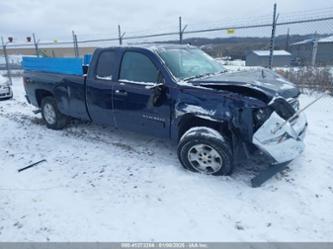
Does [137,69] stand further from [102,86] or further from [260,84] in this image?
[260,84]

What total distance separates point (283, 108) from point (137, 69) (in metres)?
2.34

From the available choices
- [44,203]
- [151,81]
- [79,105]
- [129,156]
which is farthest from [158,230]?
[79,105]

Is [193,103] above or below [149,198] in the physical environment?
above

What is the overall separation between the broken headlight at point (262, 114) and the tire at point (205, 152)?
51 centimetres

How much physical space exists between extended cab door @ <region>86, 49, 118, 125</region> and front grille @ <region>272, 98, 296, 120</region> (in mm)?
2665

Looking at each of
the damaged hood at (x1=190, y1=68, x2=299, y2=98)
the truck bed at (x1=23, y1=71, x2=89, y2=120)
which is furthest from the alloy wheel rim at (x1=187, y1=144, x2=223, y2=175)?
the truck bed at (x1=23, y1=71, x2=89, y2=120)

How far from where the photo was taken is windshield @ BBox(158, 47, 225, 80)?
4281mm

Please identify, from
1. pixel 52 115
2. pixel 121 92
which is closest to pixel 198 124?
pixel 121 92

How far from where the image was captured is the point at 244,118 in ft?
11.5

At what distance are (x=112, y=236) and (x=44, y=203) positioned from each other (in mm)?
1189

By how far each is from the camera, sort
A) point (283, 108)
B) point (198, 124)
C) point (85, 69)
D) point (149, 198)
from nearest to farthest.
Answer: point (149, 198) → point (283, 108) → point (198, 124) → point (85, 69)

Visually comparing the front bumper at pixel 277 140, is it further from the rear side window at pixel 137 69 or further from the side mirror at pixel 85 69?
the side mirror at pixel 85 69

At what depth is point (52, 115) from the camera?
6.29 metres

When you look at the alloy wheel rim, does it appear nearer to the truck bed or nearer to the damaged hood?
the damaged hood
